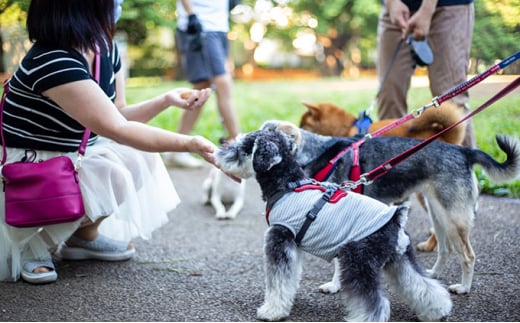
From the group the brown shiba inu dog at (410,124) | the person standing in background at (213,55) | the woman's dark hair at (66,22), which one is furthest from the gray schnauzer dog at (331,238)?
the person standing in background at (213,55)

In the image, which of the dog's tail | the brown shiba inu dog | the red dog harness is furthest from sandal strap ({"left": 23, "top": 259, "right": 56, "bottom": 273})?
the dog's tail

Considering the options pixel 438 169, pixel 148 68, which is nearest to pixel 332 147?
pixel 438 169

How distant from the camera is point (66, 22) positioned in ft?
11.0

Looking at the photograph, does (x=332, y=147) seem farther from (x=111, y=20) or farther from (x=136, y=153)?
(x=111, y=20)

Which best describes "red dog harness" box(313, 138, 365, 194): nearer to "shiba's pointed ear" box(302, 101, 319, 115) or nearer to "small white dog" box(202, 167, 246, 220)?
"shiba's pointed ear" box(302, 101, 319, 115)

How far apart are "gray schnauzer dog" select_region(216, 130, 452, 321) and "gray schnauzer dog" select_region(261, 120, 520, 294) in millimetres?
417

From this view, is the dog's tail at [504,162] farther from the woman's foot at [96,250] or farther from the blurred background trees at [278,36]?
the blurred background trees at [278,36]

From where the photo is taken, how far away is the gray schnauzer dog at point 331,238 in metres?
2.79

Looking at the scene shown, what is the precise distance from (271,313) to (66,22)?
2.11 meters

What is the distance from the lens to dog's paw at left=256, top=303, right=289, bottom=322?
3029 mm

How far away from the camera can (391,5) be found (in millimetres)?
4746

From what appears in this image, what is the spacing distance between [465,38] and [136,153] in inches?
113

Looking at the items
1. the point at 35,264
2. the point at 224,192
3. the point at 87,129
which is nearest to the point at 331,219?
the point at 87,129

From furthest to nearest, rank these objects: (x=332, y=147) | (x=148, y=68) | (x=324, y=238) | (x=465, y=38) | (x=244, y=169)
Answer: (x=148, y=68) → (x=465, y=38) → (x=332, y=147) → (x=244, y=169) → (x=324, y=238)
